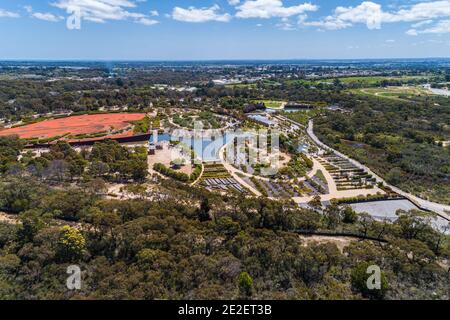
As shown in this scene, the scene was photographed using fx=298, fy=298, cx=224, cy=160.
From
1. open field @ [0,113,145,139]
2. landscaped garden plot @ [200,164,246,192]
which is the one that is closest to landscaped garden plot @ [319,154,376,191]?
landscaped garden plot @ [200,164,246,192]

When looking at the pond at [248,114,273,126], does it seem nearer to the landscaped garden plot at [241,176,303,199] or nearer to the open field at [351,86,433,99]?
the landscaped garden plot at [241,176,303,199]

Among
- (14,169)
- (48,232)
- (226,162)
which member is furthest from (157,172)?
(48,232)

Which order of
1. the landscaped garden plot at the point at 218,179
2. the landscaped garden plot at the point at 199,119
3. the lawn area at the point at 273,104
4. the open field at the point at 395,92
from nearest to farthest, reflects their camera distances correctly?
the landscaped garden plot at the point at 218,179 < the landscaped garden plot at the point at 199,119 < the lawn area at the point at 273,104 < the open field at the point at 395,92

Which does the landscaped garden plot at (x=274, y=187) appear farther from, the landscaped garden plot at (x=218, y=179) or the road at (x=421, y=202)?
the road at (x=421, y=202)

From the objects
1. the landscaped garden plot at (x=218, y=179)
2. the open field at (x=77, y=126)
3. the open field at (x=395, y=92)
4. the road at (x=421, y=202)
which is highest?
the open field at (x=395, y=92)

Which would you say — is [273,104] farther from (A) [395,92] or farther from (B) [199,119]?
(A) [395,92]

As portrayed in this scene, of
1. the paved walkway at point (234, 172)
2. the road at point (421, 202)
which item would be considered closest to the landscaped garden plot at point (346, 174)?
the road at point (421, 202)

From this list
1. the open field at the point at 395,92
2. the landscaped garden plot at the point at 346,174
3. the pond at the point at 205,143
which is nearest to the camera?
the landscaped garden plot at the point at 346,174

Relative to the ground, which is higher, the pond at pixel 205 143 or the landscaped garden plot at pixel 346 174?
the pond at pixel 205 143
